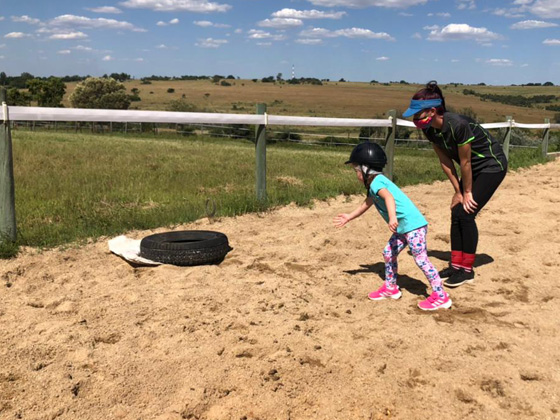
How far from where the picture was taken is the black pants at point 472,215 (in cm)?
455

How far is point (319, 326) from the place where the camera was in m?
3.58

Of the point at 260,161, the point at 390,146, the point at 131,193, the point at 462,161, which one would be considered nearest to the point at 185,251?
the point at 462,161

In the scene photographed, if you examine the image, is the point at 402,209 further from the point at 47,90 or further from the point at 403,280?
the point at 47,90

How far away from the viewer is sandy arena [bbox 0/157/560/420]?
270 centimetres

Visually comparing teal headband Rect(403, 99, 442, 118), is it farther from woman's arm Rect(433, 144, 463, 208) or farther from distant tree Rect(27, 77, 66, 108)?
distant tree Rect(27, 77, 66, 108)

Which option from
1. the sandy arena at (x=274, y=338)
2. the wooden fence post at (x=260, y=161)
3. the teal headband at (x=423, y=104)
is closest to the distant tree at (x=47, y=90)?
the wooden fence post at (x=260, y=161)

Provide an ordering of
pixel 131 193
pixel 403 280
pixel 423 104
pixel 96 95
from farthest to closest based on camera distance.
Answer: pixel 96 95, pixel 131 193, pixel 403 280, pixel 423 104

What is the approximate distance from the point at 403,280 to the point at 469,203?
0.88 meters

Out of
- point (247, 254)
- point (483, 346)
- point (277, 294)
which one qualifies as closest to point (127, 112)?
point (247, 254)

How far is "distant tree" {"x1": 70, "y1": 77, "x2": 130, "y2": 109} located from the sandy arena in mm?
70644

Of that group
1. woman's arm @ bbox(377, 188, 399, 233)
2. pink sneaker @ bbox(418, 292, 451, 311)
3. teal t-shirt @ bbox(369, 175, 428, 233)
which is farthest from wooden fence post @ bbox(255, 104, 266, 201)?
pink sneaker @ bbox(418, 292, 451, 311)

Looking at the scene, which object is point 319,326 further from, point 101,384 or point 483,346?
point 101,384

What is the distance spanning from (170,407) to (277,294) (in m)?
1.60

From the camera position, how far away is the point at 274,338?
3.36m
